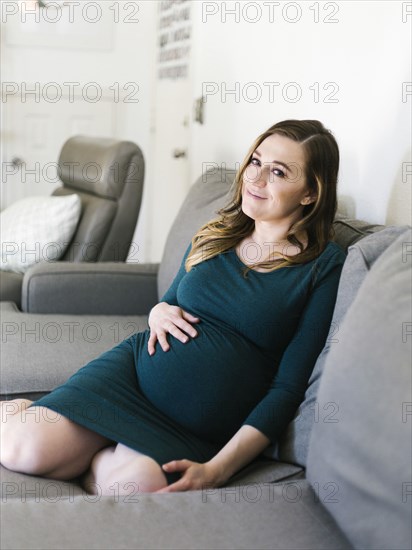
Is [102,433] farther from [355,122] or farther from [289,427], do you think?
[355,122]

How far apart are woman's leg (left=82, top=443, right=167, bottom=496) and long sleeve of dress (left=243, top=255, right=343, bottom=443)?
0.20 m

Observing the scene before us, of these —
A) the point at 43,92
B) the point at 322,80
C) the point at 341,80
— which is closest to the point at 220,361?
the point at 341,80

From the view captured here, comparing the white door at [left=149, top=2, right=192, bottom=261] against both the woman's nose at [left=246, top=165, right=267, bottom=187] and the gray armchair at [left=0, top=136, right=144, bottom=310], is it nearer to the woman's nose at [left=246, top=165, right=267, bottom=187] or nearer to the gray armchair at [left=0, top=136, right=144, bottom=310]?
the gray armchair at [left=0, top=136, right=144, bottom=310]

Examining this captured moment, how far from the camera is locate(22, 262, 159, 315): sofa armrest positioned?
2.42 m

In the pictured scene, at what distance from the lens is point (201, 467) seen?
133 cm

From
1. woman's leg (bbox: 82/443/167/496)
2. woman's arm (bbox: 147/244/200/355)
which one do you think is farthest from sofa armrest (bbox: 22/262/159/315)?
woman's leg (bbox: 82/443/167/496)

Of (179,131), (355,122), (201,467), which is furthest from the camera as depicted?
(179,131)

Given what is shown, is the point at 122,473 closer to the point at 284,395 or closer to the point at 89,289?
the point at 284,395

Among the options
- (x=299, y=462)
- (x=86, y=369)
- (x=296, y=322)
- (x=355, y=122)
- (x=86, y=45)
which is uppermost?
(x=86, y=45)

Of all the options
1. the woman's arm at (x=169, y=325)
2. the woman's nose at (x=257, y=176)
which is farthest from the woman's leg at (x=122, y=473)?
the woman's nose at (x=257, y=176)

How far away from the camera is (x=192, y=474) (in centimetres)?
131

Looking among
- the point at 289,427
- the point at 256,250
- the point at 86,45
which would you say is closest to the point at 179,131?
the point at 86,45

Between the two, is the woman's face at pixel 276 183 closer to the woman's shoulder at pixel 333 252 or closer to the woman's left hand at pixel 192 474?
the woman's shoulder at pixel 333 252

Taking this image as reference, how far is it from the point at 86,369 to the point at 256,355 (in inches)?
13.8
